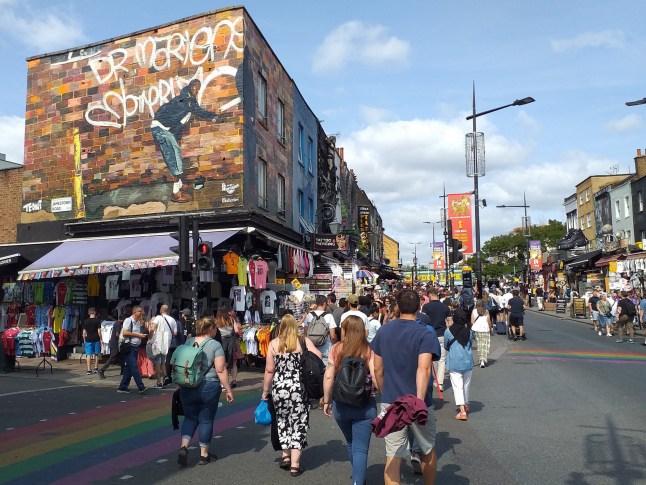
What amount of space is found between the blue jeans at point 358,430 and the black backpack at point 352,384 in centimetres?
10

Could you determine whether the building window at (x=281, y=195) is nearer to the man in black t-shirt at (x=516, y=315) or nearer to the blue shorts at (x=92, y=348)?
the man in black t-shirt at (x=516, y=315)

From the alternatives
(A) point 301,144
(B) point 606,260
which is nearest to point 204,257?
(A) point 301,144

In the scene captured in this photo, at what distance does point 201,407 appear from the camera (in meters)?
6.13

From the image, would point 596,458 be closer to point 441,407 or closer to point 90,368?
point 441,407

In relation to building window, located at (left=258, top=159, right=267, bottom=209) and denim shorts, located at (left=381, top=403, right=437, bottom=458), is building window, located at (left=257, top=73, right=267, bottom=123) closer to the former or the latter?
building window, located at (left=258, top=159, right=267, bottom=209)

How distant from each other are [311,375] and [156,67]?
53.0 ft

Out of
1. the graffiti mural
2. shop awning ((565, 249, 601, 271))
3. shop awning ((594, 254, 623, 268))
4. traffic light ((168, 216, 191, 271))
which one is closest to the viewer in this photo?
traffic light ((168, 216, 191, 271))

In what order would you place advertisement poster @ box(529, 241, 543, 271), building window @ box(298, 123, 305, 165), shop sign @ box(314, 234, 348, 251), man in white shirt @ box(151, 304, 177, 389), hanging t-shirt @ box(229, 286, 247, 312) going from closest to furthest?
man in white shirt @ box(151, 304, 177, 389) < hanging t-shirt @ box(229, 286, 247, 312) < shop sign @ box(314, 234, 348, 251) < building window @ box(298, 123, 305, 165) < advertisement poster @ box(529, 241, 543, 271)

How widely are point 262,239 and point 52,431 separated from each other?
10.5m

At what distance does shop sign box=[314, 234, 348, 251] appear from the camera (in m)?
24.5

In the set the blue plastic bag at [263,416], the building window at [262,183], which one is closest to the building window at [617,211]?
the building window at [262,183]

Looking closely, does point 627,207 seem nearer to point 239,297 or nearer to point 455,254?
point 455,254

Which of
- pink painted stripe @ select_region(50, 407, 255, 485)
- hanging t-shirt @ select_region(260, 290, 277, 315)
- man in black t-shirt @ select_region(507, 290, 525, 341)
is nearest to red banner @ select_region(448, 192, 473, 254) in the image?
man in black t-shirt @ select_region(507, 290, 525, 341)

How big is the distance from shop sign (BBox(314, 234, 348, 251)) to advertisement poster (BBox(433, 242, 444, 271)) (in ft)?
76.3
